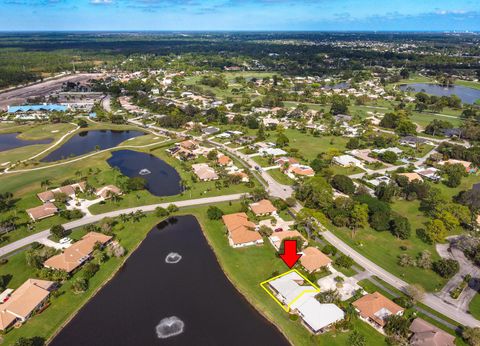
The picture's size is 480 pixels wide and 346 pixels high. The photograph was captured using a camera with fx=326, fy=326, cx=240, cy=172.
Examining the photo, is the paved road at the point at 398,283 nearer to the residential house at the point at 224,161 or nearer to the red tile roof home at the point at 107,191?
the residential house at the point at 224,161

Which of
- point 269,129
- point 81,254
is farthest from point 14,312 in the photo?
point 269,129

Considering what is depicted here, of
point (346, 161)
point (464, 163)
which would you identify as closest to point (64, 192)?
point (346, 161)

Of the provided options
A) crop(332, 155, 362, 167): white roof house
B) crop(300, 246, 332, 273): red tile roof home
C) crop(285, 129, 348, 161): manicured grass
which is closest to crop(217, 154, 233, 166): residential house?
crop(285, 129, 348, 161): manicured grass

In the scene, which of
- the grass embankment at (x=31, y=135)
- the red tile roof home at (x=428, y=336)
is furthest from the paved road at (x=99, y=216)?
the grass embankment at (x=31, y=135)

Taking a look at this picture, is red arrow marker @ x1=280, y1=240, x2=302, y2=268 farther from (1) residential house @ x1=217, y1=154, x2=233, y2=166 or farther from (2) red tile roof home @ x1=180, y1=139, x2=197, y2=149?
(2) red tile roof home @ x1=180, y1=139, x2=197, y2=149

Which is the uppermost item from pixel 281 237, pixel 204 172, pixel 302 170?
pixel 204 172

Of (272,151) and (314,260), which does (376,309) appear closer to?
(314,260)
